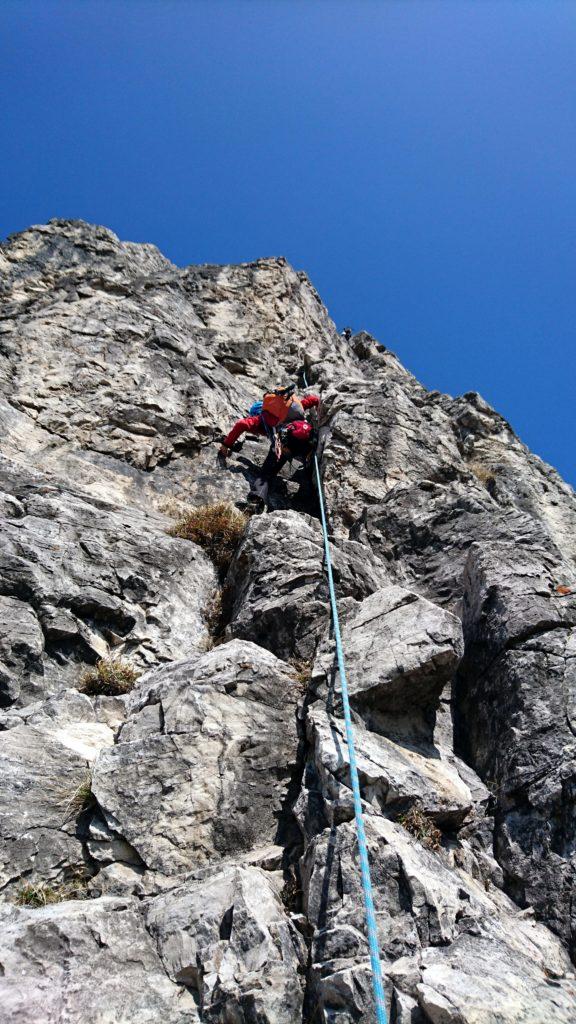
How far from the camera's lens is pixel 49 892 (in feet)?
19.1

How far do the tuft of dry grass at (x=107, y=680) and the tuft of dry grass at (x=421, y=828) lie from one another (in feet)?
12.5

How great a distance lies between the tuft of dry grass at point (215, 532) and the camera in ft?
38.5

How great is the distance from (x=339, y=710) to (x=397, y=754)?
704 mm

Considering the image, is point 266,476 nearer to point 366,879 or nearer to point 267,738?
point 267,738

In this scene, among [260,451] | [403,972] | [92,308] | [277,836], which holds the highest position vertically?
[92,308]

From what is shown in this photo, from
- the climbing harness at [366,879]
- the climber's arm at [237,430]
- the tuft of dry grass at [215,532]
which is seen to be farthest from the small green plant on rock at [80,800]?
the climber's arm at [237,430]

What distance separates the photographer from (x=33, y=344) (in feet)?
50.7

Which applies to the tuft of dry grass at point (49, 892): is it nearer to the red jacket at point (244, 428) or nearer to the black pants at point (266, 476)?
the black pants at point (266, 476)

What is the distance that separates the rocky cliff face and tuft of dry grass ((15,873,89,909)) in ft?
0.12

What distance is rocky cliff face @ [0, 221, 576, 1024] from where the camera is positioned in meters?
5.06

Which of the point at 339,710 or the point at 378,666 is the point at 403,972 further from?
the point at 378,666

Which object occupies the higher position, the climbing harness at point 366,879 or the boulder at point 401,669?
the boulder at point 401,669

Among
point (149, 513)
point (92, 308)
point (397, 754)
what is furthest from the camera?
point (92, 308)

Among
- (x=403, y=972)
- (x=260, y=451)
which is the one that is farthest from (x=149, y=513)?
(x=403, y=972)
